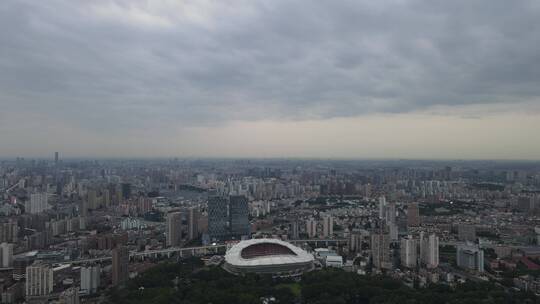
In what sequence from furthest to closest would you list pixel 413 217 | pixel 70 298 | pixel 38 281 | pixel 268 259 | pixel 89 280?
pixel 413 217
pixel 268 259
pixel 89 280
pixel 38 281
pixel 70 298

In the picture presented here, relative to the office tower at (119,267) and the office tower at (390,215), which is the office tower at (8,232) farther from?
the office tower at (390,215)

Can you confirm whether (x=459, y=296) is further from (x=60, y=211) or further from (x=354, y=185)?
(x=354, y=185)

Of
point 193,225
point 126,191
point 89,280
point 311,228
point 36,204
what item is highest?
point 126,191

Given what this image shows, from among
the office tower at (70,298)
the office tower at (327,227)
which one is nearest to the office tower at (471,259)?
the office tower at (327,227)

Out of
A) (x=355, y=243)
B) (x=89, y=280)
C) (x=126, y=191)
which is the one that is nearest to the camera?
(x=89, y=280)

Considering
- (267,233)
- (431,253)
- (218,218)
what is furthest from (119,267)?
(431,253)

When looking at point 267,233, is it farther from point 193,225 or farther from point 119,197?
point 119,197
